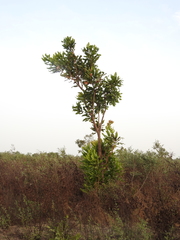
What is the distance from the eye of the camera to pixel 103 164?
938cm

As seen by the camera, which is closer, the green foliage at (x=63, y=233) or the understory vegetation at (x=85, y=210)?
the green foliage at (x=63, y=233)

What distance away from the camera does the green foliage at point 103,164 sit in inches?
364

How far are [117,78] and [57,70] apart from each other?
8.25 feet

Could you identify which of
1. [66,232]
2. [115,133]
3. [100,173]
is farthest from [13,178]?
[66,232]

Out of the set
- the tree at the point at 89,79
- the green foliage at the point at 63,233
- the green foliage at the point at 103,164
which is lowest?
the green foliage at the point at 63,233

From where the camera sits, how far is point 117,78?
989 centimetres

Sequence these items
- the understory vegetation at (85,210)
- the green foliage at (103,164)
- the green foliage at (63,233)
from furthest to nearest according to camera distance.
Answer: the green foliage at (103,164) < the understory vegetation at (85,210) < the green foliage at (63,233)

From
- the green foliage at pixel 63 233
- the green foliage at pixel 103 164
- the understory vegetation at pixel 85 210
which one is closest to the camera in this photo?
the green foliage at pixel 63 233

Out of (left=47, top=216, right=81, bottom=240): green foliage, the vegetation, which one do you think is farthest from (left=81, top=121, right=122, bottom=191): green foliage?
(left=47, top=216, right=81, bottom=240): green foliage

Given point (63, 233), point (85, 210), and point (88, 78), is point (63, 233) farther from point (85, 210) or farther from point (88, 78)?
point (88, 78)

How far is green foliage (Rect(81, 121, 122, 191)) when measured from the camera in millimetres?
9250

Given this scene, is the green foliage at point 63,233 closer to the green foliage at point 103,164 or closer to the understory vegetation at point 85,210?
the understory vegetation at point 85,210

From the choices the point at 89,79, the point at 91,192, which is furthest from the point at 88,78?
the point at 91,192

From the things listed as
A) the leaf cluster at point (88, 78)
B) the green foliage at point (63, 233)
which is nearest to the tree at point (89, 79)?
the leaf cluster at point (88, 78)
